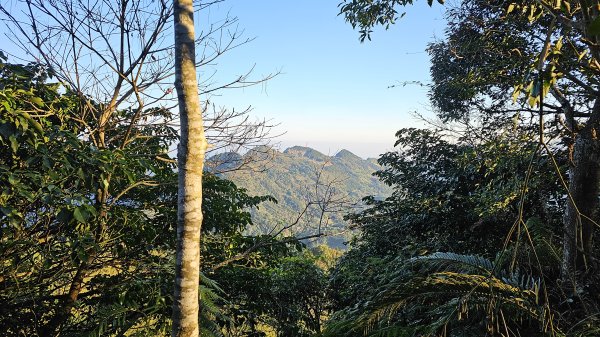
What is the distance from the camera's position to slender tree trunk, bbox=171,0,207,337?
199cm

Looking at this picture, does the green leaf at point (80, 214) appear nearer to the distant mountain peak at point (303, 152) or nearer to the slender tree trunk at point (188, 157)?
the slender tree trunk at point (188, 157)

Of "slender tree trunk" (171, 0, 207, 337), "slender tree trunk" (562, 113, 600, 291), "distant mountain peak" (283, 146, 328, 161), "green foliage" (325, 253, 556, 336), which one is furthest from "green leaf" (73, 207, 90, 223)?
"slender tree trunk" (562, 113, 600, 291)

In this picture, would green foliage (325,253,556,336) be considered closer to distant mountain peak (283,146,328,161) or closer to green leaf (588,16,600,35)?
distant mountain peak (283,146,328,161)

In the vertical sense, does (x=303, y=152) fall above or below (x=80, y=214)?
above

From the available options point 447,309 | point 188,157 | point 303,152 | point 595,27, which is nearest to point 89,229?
point 188,157

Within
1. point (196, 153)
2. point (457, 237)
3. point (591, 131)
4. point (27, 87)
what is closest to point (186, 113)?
point (196, 153)

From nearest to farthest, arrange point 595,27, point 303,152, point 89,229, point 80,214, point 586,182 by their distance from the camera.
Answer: point 595,27
point 80,214
point 586,182
point 89,229
point 303,152

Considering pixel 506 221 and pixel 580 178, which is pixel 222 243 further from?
pixel 506 221

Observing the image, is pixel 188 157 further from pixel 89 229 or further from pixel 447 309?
pixel 89 229

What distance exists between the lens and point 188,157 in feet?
6.62

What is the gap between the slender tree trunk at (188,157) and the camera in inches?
78.2

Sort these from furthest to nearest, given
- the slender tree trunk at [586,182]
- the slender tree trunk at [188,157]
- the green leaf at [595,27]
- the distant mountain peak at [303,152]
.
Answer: the distant mountain peak at [303,152]
the slender tree trunk at [586,182]
the slender tree trunk at [188,157]
the green leaf at [595,27]

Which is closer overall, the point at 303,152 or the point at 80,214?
the point at 80,214

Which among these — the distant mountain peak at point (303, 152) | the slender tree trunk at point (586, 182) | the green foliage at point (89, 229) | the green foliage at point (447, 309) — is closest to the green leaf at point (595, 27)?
the green foliage at point (447, 309)
